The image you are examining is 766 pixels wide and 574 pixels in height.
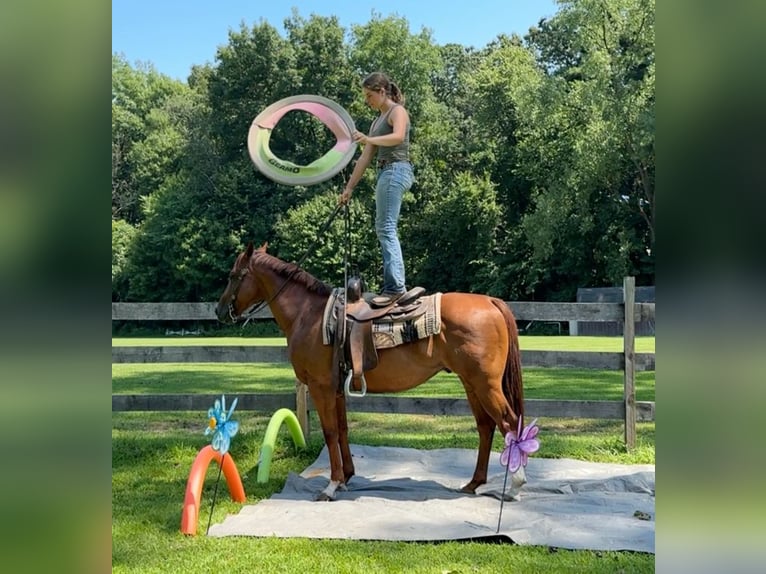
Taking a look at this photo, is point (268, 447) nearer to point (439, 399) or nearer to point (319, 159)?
point (439, 399)

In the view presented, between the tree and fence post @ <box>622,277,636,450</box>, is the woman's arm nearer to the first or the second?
fence post @ <box>622,277,636,450</box>

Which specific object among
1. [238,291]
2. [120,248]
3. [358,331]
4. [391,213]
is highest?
[120,248]

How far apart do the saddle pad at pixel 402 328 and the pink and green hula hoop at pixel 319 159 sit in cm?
116

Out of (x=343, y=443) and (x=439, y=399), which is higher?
(x=439, y=399)

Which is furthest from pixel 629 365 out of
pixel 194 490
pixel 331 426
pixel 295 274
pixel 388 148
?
pixel 194 490

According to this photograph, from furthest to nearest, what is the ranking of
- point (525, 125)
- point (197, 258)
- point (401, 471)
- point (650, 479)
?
point (525, 125) < point (197, 258) < point (401, 471) < point (650, 479)

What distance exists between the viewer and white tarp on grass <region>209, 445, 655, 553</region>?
427 centimetres

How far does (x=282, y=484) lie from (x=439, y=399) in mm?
1937

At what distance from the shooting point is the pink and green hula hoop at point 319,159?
4891 millimetres

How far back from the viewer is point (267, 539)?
424cm

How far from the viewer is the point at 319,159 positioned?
16.2ft
